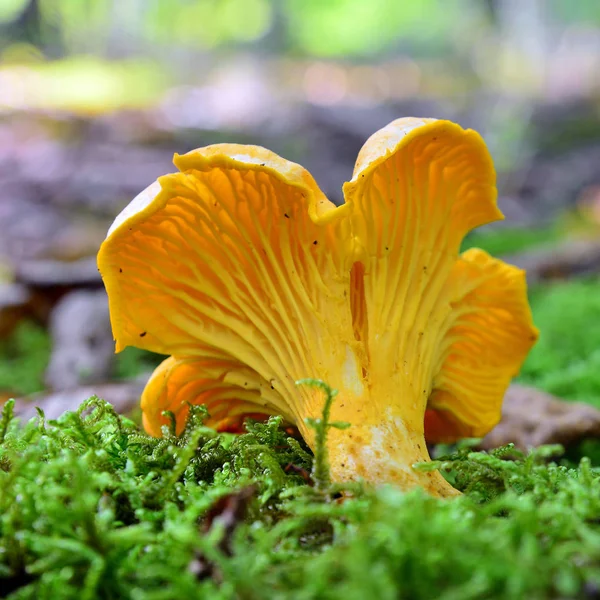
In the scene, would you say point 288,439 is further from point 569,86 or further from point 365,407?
point 569,86

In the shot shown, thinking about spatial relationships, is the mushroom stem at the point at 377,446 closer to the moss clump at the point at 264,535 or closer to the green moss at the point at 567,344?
the moss clump at the point at 264,535

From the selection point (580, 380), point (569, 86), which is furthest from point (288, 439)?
point (569, 86)

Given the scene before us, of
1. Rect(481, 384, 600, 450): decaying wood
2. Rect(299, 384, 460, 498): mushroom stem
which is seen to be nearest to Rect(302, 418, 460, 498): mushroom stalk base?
Rect(299, 384, 460, 498): mushroom stem

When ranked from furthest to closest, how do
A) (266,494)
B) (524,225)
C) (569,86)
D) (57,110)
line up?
1. (569,86)
2. (57,110)
3. (524,225)
4. (266,494)

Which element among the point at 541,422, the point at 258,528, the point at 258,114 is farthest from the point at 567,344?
the point at 258,114

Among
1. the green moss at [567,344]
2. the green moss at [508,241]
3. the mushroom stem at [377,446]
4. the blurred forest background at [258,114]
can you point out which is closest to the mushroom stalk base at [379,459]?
the mushroom stem at [377,446]

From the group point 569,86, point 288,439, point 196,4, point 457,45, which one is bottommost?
point 288,439

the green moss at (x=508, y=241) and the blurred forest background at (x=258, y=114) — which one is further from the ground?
the blurred forest background at (x=258, y=114)

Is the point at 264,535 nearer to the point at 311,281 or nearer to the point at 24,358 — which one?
the point at 311,281
